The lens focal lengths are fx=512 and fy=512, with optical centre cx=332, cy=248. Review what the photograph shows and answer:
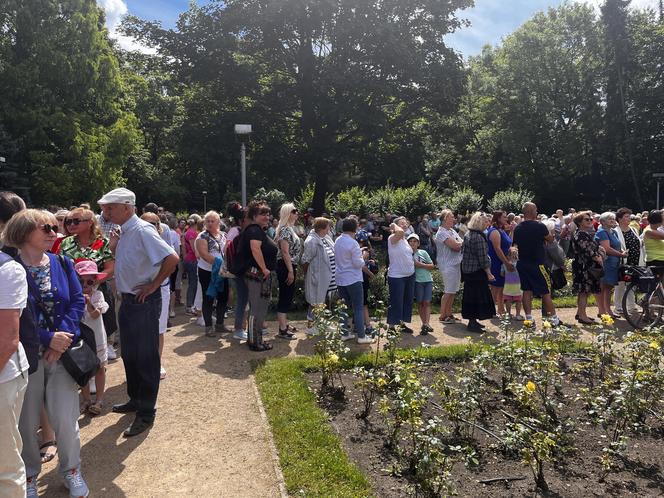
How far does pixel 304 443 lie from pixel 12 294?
8.14 ft

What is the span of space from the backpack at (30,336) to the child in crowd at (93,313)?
1.36 m

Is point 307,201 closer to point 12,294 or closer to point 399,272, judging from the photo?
point 399,272

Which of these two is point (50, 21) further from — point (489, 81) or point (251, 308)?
point (489, 81)

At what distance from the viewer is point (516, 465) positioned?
383 cm

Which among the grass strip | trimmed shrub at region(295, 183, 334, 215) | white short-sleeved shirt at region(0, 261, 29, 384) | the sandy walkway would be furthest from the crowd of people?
trimmed shrub at region(295, 183, 334, 215)

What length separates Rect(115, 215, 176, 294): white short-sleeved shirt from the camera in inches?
168

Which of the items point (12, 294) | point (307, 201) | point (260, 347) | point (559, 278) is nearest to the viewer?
point (12, 294)

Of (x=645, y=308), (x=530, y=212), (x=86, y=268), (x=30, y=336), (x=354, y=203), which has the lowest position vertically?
(x=645, y=308)

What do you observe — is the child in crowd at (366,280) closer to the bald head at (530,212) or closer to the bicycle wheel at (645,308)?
the bald head at (530,212)

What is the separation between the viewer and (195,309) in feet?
29.6

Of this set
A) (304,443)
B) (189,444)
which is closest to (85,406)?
(189,444)

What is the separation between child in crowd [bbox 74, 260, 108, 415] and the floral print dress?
7210mm

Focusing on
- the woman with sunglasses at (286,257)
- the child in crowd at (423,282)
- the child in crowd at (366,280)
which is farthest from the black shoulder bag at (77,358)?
the child in crowd at (423,282)

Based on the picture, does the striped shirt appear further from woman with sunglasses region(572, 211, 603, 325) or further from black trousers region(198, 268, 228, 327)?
woman with sunglasses region(572, 211, 603, 325)
